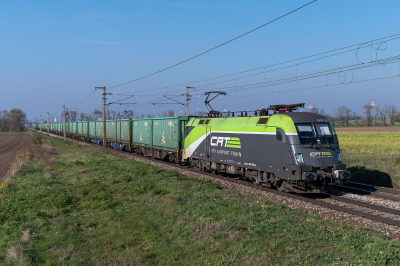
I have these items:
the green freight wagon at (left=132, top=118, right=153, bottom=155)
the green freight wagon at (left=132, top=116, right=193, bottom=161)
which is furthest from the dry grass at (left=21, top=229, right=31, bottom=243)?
the green freight wagon at (left=132, top=118, right=153, bottom=155)

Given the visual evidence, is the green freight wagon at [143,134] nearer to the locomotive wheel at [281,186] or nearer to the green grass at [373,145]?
the locomotive wheel at [281,186]

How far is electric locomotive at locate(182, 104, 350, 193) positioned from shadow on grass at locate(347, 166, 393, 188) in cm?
646

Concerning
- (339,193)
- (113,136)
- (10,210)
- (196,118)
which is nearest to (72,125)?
(113,136)

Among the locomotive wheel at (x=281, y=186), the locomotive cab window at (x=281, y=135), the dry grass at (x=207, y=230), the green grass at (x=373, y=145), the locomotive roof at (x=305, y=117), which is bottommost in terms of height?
the dry grass at (x=207, y=230)

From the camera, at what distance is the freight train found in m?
11.9

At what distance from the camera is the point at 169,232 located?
335 inches

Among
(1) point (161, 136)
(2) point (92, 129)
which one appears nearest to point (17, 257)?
(1) point (161, 136)

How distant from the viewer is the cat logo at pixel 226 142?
15327 millimetres

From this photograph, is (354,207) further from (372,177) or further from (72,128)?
(72,128)

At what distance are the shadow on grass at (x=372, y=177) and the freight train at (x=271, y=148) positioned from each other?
6.49 m

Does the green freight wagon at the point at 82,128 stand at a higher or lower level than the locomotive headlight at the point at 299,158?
higher

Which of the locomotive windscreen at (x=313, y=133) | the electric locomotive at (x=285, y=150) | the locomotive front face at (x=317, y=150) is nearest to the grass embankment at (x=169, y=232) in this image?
the electric locomotive at (x=285, y=150)

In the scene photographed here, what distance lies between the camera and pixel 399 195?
13016mm

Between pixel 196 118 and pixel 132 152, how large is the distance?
1636 centimetres
